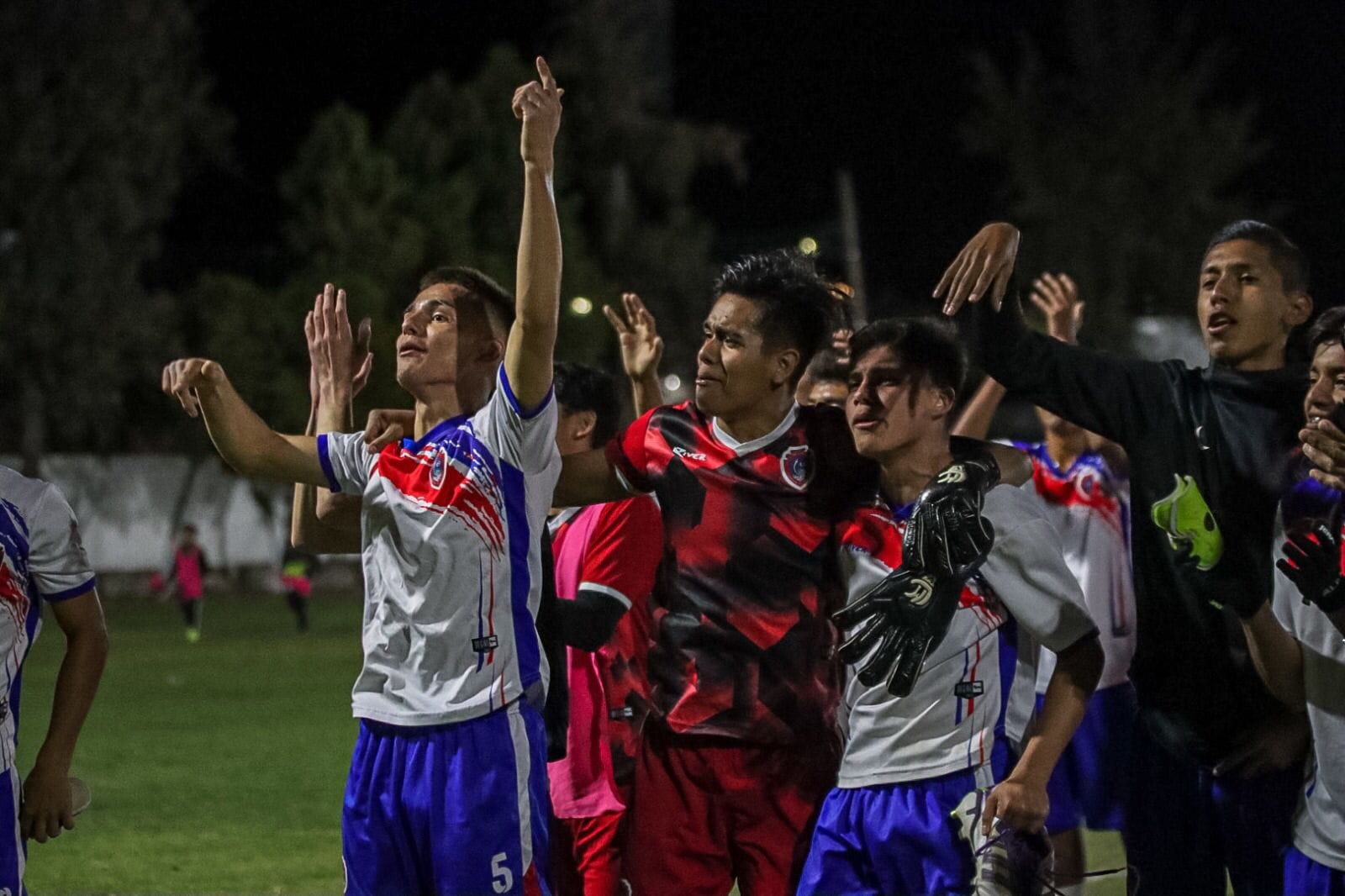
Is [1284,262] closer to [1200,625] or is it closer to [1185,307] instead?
[1200,625]

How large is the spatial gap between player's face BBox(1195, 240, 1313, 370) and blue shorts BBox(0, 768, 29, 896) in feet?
11.2

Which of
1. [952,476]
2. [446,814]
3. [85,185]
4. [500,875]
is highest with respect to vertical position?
[85,185]

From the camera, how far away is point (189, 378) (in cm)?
511

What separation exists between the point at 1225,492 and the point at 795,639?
1255 millimetres

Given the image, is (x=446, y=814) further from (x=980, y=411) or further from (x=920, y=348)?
(x=980, y=411)

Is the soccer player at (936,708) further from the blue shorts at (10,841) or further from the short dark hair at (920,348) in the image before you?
the blue shorts at (10,841)

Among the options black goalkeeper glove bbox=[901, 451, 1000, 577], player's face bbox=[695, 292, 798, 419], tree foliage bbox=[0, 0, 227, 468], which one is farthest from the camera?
tree foliage bbox=[0, 0, 227, 468]

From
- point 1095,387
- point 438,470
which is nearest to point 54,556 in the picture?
point 438,470

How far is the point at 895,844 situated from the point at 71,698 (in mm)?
2154

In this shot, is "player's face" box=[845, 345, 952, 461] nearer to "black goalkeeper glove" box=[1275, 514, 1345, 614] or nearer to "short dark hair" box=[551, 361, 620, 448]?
Answer: "black goalkeeper glove" box=[1275, 514, 1345, 614]

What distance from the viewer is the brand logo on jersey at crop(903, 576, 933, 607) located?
4.79m

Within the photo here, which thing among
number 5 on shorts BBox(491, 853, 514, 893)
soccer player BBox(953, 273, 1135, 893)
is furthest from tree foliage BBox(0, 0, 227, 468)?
number 5 on shorts BBox(491, 853, 514, 893)

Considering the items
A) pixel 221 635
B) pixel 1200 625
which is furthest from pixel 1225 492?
pixel 221 635

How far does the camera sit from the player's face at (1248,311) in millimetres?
5270
